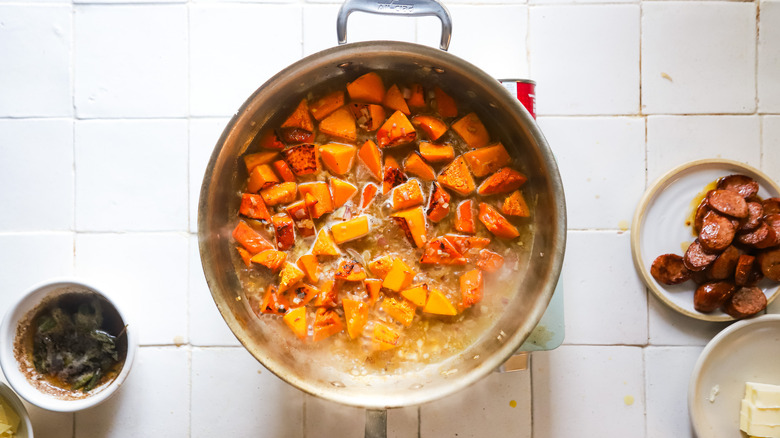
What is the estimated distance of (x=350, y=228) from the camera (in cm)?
111

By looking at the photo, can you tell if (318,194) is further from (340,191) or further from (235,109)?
(235,109)

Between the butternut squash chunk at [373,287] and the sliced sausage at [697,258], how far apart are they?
712 millimetres

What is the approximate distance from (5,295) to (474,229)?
1130mm

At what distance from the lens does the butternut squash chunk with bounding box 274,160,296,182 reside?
1.11 metres

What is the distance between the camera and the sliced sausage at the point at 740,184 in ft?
4.05

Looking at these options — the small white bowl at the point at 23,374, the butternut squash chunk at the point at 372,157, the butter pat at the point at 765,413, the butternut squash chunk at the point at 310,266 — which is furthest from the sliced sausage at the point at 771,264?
the small white bowl at the point at 23,374

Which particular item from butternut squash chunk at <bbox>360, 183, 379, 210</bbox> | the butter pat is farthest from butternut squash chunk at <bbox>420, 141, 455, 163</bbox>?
the butter pat

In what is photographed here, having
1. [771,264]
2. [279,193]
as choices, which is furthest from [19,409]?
[771,264]

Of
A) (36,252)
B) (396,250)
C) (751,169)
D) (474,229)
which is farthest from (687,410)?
(36,252)

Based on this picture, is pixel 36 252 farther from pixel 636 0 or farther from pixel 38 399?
pixel 636 0

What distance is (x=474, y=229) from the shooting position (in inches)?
44.3

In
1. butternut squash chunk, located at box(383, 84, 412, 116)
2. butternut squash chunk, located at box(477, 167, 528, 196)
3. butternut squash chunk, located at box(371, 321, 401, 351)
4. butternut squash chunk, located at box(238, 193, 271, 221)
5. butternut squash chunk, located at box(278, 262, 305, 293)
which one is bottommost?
butternut squash chunk, located at box(371, 321, 401, 351)

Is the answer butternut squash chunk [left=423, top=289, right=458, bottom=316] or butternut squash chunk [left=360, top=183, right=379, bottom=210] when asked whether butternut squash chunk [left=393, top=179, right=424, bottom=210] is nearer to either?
butternut squash chunk [left=360, top=183, right=379, bottom=210]

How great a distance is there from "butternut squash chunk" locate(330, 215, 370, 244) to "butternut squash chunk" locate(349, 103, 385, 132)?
0.19m
